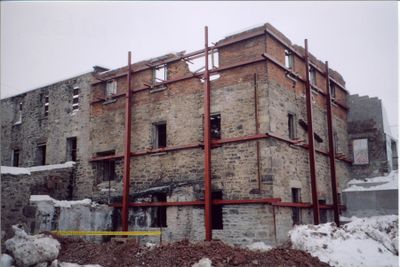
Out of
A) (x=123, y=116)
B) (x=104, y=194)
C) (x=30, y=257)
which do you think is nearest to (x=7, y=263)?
(x=30, y=257)

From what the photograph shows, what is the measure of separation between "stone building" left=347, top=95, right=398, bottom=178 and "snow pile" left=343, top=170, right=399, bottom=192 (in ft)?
1.01

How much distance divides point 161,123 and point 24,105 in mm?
9300

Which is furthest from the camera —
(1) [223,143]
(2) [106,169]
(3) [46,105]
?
(3) [46,105]

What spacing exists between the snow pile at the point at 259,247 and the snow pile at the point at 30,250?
5343 millimetres

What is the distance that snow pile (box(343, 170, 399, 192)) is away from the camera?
14.8 meters

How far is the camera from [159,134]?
15.0m

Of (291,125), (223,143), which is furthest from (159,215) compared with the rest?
(291,125)

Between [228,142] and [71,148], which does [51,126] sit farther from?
[228,142]

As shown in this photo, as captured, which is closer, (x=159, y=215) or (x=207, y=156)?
(x=207, y=156)

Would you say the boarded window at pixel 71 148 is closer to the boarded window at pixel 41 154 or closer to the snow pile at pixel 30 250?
the boarded window at pixel 41 154

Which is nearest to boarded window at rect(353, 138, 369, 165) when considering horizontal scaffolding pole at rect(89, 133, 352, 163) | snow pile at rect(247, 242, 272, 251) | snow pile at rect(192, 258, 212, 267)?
horizontal scaffolding pole at rect(89, 133, 352, 163)

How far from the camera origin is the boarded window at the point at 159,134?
1472cm

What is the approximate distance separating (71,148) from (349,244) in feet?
41.2

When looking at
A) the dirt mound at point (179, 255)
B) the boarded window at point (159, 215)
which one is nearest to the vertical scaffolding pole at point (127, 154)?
the boarded window at point (159, 215)
